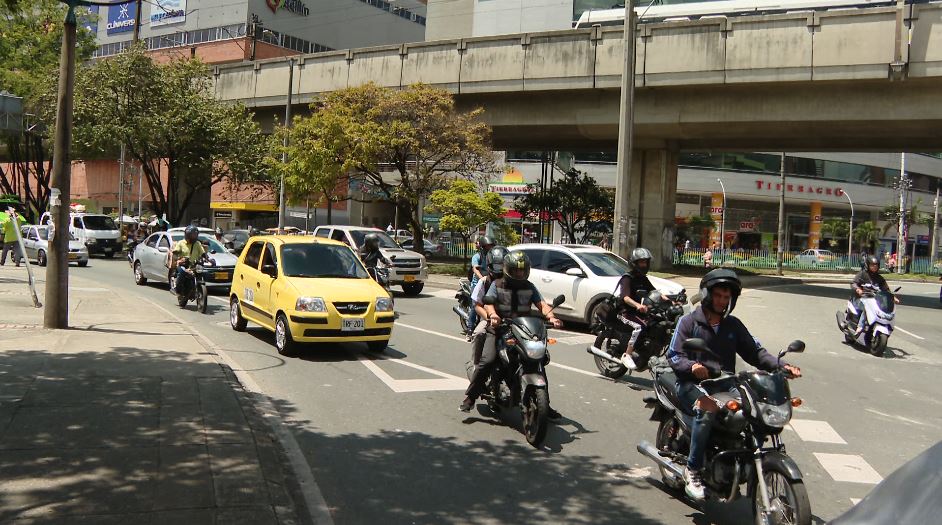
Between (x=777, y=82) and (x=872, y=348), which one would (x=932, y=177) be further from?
(x=872, y=348)

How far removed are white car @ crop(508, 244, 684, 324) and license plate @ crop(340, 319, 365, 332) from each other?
4577mm

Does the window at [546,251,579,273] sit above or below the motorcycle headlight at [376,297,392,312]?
above

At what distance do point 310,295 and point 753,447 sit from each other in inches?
268

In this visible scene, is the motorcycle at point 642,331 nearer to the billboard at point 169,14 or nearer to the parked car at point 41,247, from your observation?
the parked car at point 41,247

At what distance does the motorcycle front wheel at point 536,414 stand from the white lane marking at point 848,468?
2335 millimetres

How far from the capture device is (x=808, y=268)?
45281mm

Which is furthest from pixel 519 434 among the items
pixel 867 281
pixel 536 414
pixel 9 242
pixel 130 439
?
pixel 9 242

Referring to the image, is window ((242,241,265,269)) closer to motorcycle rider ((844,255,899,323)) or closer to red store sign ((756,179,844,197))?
motorcycle rider ((844,255,899,323))

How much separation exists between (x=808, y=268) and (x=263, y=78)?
33.2m

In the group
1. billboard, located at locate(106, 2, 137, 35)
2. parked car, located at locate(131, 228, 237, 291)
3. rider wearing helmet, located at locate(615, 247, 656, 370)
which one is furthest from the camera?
billboard, located at locate(106, 2, 137, 35)

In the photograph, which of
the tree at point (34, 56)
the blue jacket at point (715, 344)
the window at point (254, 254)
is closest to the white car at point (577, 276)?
the window at point (254, 254)

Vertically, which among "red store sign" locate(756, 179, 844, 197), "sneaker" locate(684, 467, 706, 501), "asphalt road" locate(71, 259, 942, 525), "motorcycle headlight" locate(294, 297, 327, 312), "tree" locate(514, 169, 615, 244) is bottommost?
"asphalt road" locate(71, 259, 942, 525)

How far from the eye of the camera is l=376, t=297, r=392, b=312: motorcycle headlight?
10.5 metres

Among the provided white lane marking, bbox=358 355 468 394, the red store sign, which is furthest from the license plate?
the red store sign
